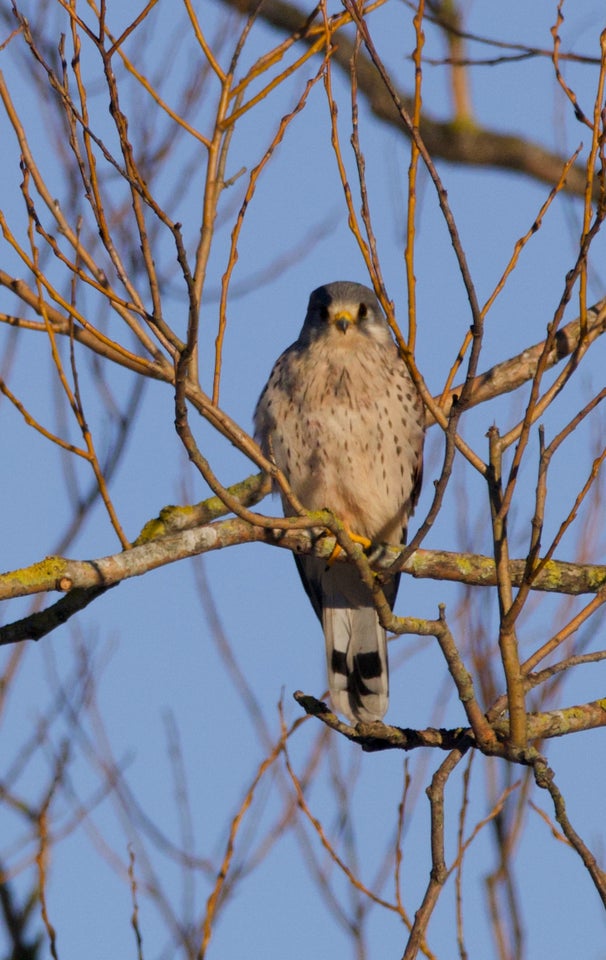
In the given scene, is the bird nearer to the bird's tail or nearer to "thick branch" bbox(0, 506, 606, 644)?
the bird's tail

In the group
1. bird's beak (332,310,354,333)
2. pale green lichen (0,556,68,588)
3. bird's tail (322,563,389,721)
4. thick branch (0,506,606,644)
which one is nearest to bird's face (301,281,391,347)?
bird's beak (332,310,354,333)

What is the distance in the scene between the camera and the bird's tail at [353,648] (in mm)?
4672

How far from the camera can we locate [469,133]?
23.4 ft

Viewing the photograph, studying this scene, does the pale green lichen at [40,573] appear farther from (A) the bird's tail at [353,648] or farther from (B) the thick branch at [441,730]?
(A) the bird's tail at [353,648]

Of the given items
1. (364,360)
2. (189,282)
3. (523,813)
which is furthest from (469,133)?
(189,282)

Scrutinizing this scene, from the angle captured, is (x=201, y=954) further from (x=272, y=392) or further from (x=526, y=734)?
(x=272, y=392)

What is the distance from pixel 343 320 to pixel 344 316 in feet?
0.14

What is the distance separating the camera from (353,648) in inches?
187

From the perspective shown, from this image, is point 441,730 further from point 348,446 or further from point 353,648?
point 353,648

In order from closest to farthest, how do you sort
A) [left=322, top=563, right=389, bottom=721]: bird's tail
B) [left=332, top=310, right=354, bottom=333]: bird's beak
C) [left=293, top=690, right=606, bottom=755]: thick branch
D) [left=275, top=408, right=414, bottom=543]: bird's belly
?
[left=293, top=690, right=606, bottom=755]: thick branch < [left=275, top=408, right=414, bottom=543]: bird's belly < [left=332, top=310, right=354, bottom=333]: bird's beak < [left=322, top=563, right=389, bottom=721]: bird's tail

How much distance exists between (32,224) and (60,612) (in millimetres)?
1066

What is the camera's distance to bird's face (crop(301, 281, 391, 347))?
455 centimetres

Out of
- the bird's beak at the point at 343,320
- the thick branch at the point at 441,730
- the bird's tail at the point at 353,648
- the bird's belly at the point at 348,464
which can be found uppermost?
the bird's beak at the point at 343,320

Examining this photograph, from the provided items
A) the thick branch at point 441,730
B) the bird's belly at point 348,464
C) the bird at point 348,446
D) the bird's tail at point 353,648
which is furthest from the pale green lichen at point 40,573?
the bird's tail at point 353,648
